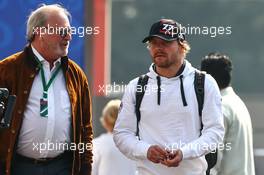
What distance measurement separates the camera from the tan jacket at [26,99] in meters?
4.98

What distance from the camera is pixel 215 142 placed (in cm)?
505

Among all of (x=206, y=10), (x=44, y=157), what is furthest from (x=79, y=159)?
(x=206, y=10)

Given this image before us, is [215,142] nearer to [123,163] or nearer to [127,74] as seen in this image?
[123,163]

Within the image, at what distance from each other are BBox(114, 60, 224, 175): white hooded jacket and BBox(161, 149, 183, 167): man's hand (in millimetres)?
37

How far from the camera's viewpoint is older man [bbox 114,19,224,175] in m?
4.97

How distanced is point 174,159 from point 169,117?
0.87 ft

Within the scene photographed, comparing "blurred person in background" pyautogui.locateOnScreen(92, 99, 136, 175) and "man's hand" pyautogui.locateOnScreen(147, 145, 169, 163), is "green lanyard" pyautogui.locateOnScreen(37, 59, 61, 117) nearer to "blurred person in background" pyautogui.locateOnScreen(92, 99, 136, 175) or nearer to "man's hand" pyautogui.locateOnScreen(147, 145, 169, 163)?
"man's hand" pyautogui.locateOnScreen(147, 145, 169, 163)

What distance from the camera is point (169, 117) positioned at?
16.4ft

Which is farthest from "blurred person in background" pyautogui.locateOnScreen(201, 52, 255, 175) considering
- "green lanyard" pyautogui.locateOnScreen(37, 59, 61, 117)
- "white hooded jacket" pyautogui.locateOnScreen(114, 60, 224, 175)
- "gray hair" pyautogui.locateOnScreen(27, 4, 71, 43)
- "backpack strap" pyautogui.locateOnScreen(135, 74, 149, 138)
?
"gray hair" pyautogui.locateOnScreen(27, 4, 71, 43)

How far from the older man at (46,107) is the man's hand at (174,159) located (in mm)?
581

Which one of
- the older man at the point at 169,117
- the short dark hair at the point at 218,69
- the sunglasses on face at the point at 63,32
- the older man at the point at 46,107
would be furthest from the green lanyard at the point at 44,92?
the short dark hair at the point at 218,69

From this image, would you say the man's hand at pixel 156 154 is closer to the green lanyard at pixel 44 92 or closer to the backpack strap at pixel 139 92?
the backpack strap at pixel 139 92

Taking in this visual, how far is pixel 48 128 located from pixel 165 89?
72 cm

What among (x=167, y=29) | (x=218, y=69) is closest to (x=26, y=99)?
(x=167, y=29)
